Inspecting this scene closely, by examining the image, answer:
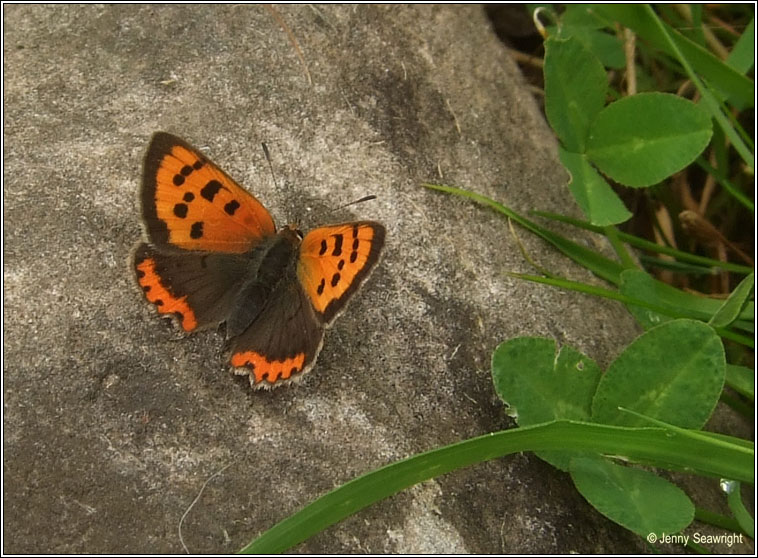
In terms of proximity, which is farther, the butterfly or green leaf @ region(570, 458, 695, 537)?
the butterfly

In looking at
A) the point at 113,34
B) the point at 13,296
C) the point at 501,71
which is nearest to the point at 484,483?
the point at 13,296

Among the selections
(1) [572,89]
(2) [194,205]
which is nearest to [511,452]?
(2) [194,205]

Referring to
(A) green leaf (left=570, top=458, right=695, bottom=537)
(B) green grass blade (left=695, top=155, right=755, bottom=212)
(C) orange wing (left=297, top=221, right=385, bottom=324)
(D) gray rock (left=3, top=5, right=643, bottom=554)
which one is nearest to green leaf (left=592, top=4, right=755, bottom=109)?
(B) green grass blade (left=695, top=155, right=755, bottom=212)

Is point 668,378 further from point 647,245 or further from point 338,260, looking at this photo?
point 338,260

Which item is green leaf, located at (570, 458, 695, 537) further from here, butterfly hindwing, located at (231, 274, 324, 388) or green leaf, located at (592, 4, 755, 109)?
green leaf, located at (592, 4, 755, 109)

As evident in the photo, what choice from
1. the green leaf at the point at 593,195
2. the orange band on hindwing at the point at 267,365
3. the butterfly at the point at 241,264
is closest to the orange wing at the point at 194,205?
the butterfly at the point at 241,264

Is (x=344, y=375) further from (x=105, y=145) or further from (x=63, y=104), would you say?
(x=63, y=104)

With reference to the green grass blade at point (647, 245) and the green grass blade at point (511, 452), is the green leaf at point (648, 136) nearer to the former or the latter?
the green grass blade at point (647, 245)
